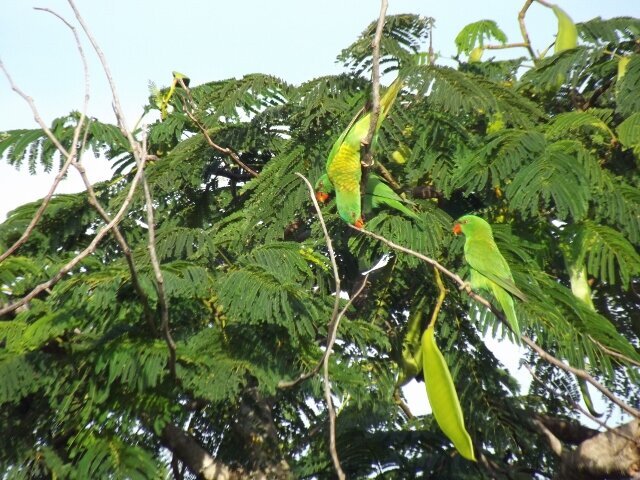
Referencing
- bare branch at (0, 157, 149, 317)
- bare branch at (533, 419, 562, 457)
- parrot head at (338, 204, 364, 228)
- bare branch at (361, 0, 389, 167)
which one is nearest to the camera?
bare branch at (0, 157, 149, 317)

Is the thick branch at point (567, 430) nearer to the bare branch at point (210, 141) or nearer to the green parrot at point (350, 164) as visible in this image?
the green parrot at point (350, 164)

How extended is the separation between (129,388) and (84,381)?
0.19m

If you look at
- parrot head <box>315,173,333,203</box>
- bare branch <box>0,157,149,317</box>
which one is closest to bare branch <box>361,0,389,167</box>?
parrot head <box>315,173,333,203</box>

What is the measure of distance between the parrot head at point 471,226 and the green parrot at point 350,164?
15.6 inches

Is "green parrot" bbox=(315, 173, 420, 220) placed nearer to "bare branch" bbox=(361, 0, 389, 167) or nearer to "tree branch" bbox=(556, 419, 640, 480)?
"bare branch" bbox=(361, 0, 389, 167)

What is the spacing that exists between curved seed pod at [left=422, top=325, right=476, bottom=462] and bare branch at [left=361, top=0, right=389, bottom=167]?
0.76m

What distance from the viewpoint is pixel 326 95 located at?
3707 mm

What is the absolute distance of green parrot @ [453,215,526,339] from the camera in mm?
2967

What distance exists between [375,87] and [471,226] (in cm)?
81

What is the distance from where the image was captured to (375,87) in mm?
2664

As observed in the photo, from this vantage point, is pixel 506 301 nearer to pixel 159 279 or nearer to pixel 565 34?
pixel 159 279

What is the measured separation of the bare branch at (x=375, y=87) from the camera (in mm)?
2570

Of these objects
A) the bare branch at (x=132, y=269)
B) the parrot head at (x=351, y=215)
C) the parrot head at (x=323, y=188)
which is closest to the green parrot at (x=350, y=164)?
the parrot head at (x=351, y=215)

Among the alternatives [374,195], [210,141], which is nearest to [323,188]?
[374,195]
